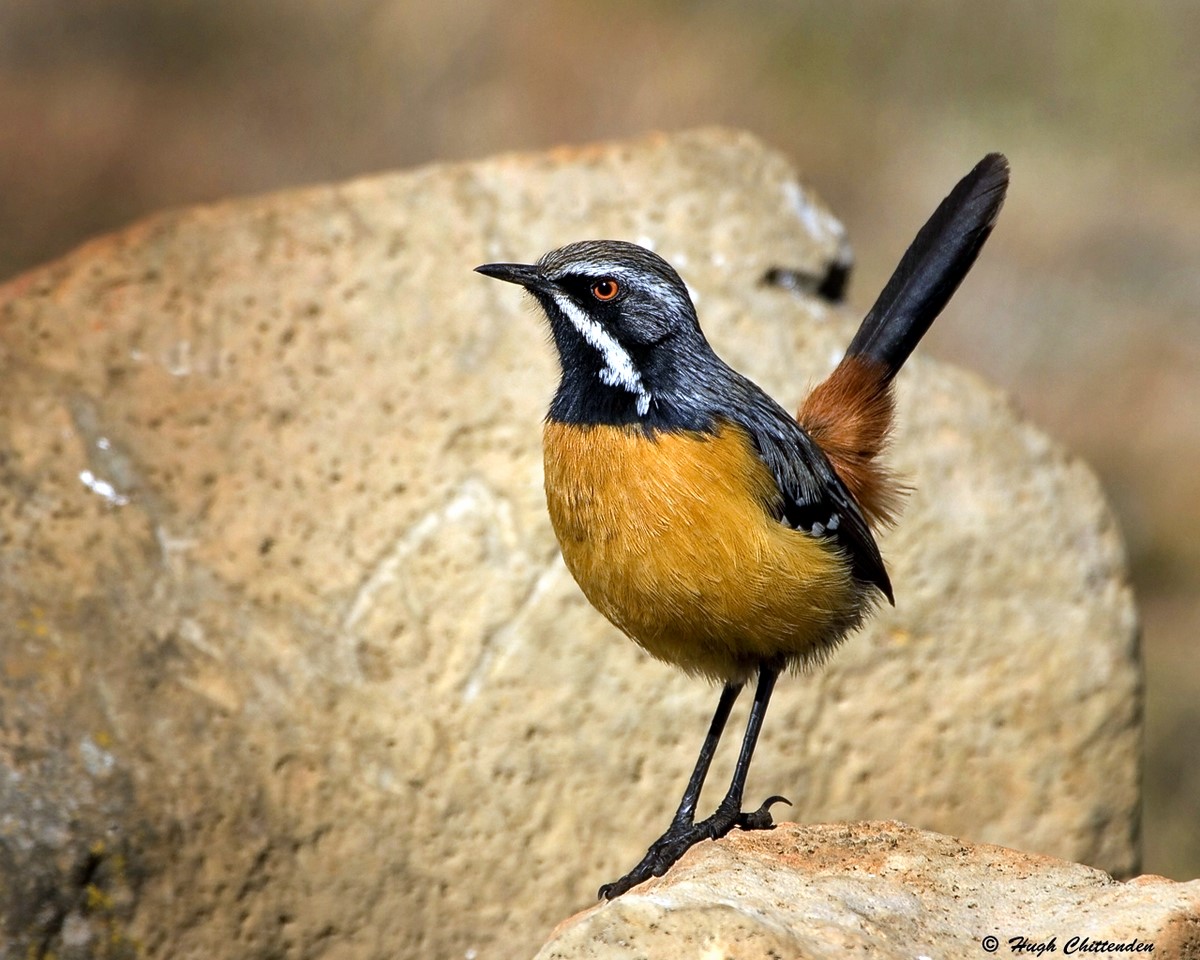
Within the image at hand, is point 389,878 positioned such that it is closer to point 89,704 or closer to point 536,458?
point 89,704

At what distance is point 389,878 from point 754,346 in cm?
324

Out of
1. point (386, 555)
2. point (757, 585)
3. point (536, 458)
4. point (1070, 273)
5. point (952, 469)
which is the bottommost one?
point (757, 585)

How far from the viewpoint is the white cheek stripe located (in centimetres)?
545

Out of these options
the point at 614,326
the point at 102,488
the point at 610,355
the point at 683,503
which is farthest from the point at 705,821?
the point at 102,488

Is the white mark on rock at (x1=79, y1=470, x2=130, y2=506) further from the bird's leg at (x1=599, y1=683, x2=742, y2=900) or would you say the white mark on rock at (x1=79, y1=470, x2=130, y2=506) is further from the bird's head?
the bird's leg at (x1=599, y1=683, x2=742, y2=900)

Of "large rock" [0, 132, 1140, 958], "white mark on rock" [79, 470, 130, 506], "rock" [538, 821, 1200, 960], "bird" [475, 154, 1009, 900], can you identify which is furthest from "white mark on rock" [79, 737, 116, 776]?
"rock" [538, 821, 1200, 960]

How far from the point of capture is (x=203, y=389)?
707 cm

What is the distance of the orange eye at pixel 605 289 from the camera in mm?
5496

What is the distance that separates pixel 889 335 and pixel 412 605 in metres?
2.56

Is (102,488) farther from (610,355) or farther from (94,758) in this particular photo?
(610,355)

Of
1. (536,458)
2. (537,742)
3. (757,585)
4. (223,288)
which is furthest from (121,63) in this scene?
(757,585)

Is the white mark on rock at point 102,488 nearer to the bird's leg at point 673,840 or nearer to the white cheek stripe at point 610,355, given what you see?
the white cheek stripe at point 610,355

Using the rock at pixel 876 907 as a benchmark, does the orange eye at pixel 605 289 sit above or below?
above

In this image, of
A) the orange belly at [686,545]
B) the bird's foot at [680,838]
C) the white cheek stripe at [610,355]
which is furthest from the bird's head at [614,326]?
the bird's foot at [680,838]
